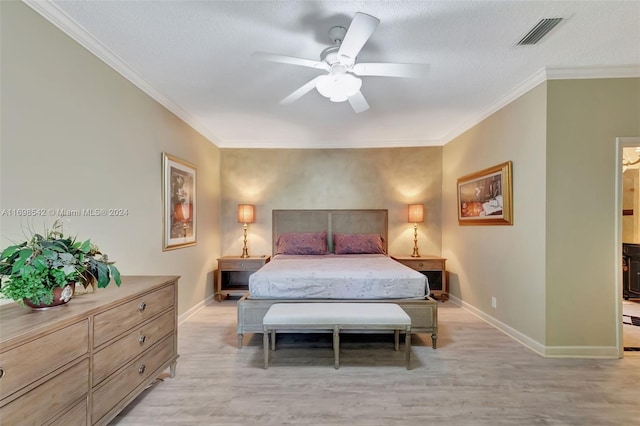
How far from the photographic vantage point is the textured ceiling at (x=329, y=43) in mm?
1954

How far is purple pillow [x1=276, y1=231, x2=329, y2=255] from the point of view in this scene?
4730 mm

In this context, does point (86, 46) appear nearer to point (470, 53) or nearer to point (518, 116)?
point (470, 53)

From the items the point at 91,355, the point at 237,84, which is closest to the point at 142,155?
the point at 237,84

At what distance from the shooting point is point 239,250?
5199 mm

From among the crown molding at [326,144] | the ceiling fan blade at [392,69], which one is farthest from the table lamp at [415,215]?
the ceiling fan blade at [392,69]

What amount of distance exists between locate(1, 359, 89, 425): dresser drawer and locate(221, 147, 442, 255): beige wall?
3.68 meters

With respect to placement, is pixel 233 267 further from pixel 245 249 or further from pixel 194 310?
pixel 194 310

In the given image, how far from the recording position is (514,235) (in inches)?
127

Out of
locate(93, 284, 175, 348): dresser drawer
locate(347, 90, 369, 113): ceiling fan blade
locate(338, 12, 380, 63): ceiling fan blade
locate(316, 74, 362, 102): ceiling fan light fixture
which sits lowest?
locate(93, 284, 175, 348): dresser drawer

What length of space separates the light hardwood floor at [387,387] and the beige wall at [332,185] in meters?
2.25

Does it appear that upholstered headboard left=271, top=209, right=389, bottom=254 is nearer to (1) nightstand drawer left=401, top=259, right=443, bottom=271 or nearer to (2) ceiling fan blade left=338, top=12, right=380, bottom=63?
(1) nightstand drawer left=401, top=259, right=443, bottom=271

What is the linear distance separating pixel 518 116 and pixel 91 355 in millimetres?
4102

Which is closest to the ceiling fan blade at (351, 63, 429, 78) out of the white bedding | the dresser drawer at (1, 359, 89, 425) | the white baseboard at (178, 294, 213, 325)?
the white bedding

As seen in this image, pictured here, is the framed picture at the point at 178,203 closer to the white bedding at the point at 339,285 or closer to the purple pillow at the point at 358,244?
the white bedding at the point at 339,285
